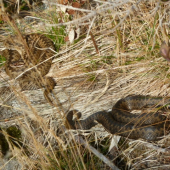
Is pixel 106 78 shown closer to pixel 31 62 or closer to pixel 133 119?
pixel 133 119

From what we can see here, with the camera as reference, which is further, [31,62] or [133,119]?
[31,62]

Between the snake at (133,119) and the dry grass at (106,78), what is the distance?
98mm

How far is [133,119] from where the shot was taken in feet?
11.3

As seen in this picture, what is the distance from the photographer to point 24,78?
4.73 meters

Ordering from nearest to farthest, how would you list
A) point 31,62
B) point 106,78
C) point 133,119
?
point 133,119
point 106,78
point 31,62

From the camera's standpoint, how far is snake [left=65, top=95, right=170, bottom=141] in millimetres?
3275

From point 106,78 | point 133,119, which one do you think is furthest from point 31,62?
point 133,119

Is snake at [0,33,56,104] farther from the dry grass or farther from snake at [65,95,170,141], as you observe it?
snake at [65,95,170,141]

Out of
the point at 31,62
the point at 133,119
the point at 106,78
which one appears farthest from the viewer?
the point at 31,62

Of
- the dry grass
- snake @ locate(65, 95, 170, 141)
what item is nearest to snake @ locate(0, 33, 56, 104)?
the dry grass

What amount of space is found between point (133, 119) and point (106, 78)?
0.84m

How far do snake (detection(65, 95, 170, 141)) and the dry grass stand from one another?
10 centimetres

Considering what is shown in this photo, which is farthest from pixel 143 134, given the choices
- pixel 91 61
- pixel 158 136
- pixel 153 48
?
pixel 91 61

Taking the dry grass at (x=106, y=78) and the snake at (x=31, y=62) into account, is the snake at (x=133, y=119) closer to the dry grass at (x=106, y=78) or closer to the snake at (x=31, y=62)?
the dry grass at (x=106, y=78)
